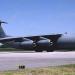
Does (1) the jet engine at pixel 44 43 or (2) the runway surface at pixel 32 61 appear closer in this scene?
(2) the runway surface at pixel 32 61

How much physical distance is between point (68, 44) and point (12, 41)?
470 inches

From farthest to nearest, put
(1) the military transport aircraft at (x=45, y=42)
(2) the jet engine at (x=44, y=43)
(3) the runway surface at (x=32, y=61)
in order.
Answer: (2) the jet engine at (x=44, y=43) → (1) the military transport aircraft at (x=45, y=42) → (3) the runway surface at (x=32, y=61)

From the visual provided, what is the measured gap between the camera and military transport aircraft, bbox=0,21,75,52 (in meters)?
51.7

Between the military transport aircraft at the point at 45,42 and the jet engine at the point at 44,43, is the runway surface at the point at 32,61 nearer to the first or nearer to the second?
the military transport aircraft at the point at 45,42

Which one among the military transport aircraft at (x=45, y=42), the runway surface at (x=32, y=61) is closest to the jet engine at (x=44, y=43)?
the military transport aircraft at (x=45, y=42)

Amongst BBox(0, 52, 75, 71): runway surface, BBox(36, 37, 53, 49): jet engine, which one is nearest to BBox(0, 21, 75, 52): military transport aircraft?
BBox(36, 37, 53, 49): jet engine

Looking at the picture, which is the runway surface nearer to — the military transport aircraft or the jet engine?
the military transport aircraft

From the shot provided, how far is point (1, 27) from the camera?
68125mm

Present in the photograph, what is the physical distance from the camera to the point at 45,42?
52594 mm

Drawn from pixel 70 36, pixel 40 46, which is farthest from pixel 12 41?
pixel 70 36

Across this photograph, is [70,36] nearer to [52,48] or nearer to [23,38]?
[52,48]

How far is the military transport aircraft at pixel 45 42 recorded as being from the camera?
2036 inches

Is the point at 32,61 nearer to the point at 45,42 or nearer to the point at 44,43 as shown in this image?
the point at 44,43

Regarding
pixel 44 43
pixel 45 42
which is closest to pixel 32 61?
pixel 44 43
